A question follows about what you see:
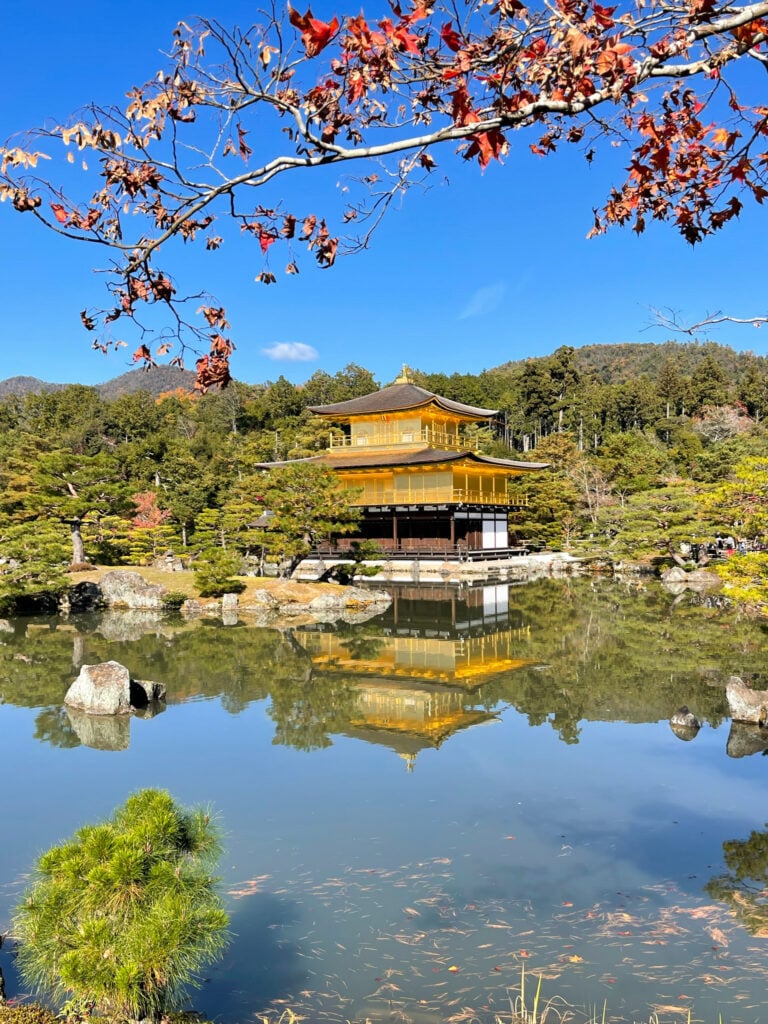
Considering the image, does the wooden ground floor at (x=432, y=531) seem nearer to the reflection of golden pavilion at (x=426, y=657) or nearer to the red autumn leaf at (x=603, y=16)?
the reflection of golden pavilion at (x=426, y=657)

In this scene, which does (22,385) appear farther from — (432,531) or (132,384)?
(432,531)

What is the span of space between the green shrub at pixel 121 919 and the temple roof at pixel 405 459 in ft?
80.3

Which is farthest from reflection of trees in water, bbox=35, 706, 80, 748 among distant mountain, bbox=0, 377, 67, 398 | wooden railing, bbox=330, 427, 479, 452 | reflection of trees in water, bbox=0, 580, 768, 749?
distant mountain, bbox=0, 377, 67, 398

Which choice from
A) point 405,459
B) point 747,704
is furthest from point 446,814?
point 405,459

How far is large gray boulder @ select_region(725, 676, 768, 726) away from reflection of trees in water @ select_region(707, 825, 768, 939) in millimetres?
2946

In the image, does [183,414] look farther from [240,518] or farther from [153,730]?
[153,730]

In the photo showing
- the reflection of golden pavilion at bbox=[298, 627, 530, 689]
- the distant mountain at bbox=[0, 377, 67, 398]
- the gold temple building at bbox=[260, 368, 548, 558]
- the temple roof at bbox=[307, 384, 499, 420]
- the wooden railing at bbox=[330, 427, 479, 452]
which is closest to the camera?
the reflection of golden pavilion at bbox=[298, 627, 530, 689]

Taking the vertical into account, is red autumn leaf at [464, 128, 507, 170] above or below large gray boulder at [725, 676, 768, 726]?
above

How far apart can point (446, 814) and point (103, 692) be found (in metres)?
5.26

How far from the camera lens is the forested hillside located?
2034 cm

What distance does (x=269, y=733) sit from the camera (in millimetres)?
8180

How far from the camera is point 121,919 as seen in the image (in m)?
2.75

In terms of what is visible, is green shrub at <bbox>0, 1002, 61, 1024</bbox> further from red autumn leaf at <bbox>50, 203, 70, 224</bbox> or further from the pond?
red autumn leaf at <bbox>50, 203, 70, 224</bbox>

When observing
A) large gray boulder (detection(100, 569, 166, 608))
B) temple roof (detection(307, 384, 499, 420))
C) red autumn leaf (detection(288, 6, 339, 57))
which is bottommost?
large gray boulder (detection(100, 569, 166, 608))
